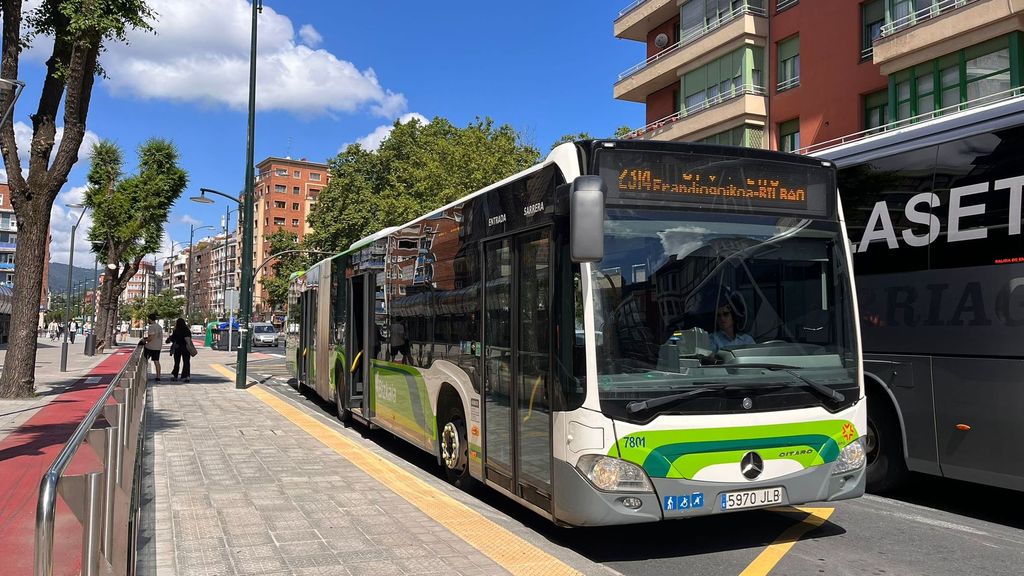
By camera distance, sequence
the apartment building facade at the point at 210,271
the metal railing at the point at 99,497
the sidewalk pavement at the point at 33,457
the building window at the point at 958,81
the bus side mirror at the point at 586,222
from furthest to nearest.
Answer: the apartment building facade at the point at 210,271 → the building window at the point at 958,81 → the bus side mirror at the point at 586,222 → the sidewalk pavement at the point at 33,457 → the metal railing at the point at 99,497

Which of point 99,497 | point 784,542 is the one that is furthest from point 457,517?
point 99,497

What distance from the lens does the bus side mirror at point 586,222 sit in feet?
16.7

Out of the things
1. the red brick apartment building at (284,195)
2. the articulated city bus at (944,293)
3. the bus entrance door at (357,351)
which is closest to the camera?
the articulated city bus at (944,293)

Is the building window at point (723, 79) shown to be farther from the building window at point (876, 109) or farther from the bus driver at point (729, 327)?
the bus driver at point (729, 327)

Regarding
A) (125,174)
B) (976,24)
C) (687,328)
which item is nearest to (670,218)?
(687,328)

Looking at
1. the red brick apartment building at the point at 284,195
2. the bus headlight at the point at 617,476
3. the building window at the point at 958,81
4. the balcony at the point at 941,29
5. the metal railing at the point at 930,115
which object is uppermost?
the red brick apartment building at the point at 284,195

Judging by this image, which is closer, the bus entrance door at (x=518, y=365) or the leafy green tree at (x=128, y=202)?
the bus entrance door at (x=518, y=365)

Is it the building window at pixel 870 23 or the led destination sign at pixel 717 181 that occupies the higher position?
the building window at pixel 870 23

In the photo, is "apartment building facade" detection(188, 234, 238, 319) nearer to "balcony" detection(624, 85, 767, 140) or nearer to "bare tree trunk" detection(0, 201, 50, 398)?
"balcony" detection(624, 85, 767, 140)

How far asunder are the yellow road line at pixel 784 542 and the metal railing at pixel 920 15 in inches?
685

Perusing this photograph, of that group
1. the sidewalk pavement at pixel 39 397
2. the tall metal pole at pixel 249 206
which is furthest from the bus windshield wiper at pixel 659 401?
the tall metal pole at pixel 249 206

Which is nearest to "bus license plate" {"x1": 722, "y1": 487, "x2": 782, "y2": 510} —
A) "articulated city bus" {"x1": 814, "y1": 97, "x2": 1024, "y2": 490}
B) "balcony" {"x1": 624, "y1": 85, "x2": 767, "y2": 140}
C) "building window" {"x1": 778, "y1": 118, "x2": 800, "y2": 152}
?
"articulated city bus" {"x1": 814, "y1": 97, "x2": 1024, "y2": 490}

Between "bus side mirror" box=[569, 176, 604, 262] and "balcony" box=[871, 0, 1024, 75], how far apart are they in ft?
59.1

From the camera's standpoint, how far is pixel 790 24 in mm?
26438
